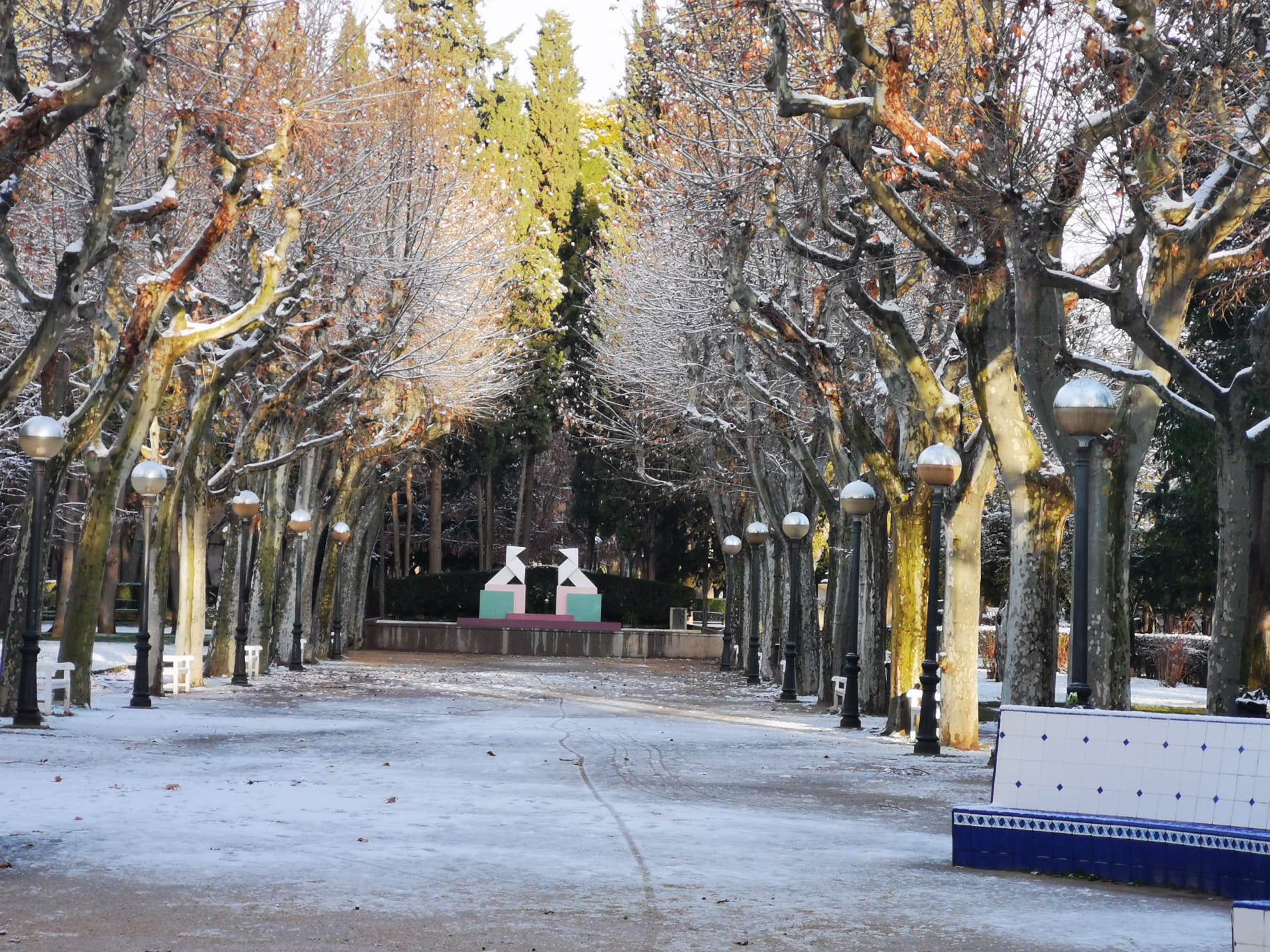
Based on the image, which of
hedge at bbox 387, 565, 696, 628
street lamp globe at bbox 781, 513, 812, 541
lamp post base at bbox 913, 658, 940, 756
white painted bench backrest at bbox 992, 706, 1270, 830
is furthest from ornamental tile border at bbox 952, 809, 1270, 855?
hedge at bbox 387, 565, 696, 628

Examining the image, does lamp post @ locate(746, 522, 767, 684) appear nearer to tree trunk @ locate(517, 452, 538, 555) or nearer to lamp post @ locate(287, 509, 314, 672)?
lamp post @ locate(287, 509, 314, 672)

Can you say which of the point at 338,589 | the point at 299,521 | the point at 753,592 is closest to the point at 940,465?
the point at 299,521

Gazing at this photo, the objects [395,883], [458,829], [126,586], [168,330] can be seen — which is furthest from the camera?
[126,586]

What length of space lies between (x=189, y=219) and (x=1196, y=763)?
1764cm

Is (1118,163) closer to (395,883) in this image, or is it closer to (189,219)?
(395,883)

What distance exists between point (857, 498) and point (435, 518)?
37.7 metres

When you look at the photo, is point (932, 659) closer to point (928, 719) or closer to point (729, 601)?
point (928, 719)

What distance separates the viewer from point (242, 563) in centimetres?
2767

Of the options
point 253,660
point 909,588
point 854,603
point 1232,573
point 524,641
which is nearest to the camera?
point 1232,573

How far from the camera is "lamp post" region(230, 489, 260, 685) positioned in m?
25.9

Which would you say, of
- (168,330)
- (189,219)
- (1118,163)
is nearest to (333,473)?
(189,219)

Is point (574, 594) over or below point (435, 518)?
below

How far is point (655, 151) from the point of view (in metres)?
22.9

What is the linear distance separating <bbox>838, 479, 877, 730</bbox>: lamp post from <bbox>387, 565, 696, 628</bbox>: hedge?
31.6 m
